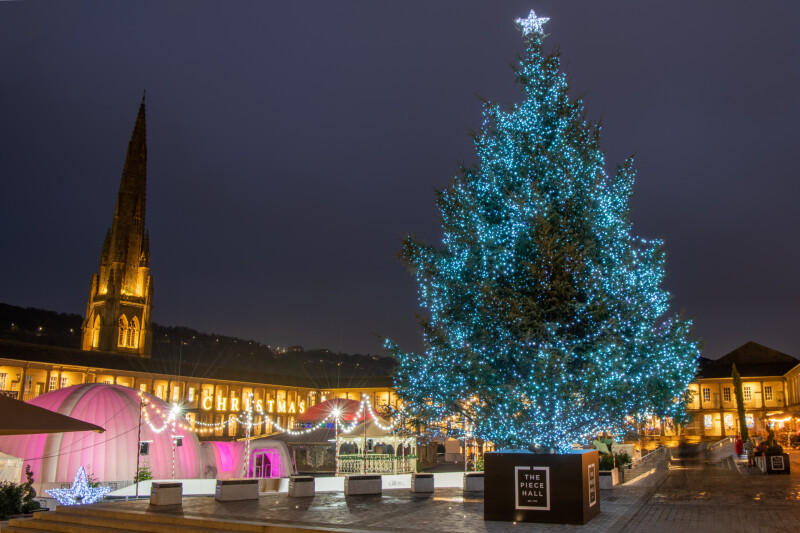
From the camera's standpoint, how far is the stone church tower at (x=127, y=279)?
84.6m

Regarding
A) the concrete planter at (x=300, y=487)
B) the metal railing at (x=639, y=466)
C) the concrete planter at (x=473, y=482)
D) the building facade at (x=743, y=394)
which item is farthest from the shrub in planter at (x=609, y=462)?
the building facade at (x=743, y=394)

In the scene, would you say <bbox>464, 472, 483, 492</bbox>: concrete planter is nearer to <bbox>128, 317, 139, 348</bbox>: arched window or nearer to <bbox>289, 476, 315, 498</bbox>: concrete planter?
<bbox>289, 476, 315, 498</bbox>: concrete planter

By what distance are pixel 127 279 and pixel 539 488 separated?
8495 centimetres

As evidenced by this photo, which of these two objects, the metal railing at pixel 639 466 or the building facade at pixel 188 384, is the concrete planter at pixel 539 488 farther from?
the building facade at pixel 188 384

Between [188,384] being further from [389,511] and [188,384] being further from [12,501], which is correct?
[389,511]

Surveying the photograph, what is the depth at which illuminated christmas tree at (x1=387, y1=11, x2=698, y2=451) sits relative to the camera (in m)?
14.2

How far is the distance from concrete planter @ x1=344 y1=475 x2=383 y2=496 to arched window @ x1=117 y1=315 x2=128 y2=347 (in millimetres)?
73058

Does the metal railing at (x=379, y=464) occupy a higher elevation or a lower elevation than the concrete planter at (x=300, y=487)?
lower

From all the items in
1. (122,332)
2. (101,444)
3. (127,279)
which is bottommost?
(101,444)

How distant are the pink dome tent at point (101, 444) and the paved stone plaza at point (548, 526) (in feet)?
38.2

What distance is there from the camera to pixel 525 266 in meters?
14.4

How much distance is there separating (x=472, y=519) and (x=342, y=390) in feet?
232

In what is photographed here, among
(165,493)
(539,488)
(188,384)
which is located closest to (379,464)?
(165,493)

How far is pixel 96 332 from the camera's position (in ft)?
280
